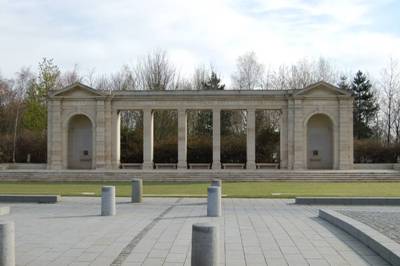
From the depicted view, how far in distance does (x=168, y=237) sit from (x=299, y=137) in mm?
36952

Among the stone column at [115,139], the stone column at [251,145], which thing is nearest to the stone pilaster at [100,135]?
the stone column at [115,139]

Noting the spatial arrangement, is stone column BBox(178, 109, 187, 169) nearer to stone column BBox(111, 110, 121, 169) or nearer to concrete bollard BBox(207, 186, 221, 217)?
stone column BBox(111, 110, 121, 169)

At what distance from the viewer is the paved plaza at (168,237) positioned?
34.4 feet

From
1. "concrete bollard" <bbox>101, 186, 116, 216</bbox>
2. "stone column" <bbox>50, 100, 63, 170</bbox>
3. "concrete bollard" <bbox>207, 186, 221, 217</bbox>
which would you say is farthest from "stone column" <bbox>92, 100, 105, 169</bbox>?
"concrete bollard" <bbox>207, 186, 221, 217</bbox>

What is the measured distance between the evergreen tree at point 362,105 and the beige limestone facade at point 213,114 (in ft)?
70.6

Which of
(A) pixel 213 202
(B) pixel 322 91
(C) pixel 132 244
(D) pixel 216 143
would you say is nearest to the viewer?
(C) pixel 132 244

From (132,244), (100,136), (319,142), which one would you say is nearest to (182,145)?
(100,136)

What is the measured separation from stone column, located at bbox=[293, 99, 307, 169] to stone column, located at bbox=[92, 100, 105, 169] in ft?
56.4

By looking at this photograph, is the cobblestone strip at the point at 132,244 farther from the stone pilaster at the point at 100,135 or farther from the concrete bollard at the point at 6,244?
the stone pilaster at the point at 100,135

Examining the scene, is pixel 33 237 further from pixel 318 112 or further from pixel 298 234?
pixel 318 112

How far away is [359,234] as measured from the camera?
12.5m

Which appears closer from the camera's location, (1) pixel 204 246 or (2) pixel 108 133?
(1) pixel 204 246

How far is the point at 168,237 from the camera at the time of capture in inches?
513

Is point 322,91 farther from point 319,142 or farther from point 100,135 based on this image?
point 100,135
